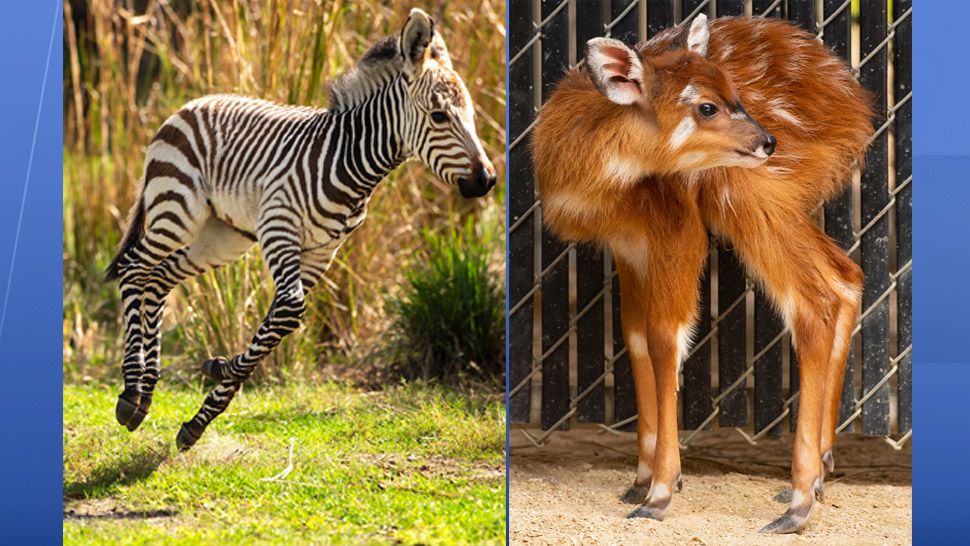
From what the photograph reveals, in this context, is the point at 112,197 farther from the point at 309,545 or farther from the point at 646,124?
the point at 646,124

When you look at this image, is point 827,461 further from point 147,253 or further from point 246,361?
point 147,253

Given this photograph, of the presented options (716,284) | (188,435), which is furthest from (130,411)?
(716,284)

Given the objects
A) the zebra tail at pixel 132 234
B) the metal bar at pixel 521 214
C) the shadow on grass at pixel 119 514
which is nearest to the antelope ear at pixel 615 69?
the metal bar at pixel 521 214

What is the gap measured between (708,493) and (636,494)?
0.37m

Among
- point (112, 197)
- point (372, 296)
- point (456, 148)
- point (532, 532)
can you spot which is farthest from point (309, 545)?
point (112, 197)

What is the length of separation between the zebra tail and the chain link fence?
54.8 inches

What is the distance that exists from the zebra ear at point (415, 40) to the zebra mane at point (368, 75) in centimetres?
5

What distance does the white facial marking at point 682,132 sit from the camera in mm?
3420

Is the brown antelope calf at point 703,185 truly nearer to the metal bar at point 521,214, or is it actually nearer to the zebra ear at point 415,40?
the metal bar at point 521,214

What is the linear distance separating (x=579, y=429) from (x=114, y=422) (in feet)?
6.33

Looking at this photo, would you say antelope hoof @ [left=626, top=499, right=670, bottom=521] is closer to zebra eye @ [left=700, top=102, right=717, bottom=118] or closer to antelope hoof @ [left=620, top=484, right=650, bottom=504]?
antelope hoof @ [left=620, top=484, right=650, bottom=504]

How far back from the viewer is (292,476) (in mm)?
3938

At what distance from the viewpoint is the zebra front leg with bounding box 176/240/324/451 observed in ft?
12.8

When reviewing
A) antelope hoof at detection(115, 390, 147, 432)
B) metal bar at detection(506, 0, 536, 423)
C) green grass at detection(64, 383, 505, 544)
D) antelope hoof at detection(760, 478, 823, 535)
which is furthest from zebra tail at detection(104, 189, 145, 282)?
antelope hoof at detection(760, 478, 823, 535)
